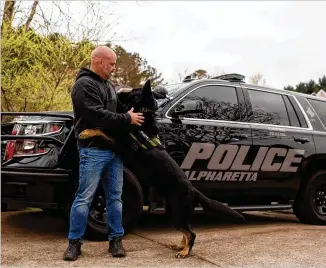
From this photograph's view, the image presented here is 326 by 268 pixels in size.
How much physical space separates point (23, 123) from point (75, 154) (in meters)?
0.70

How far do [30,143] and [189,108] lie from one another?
1765 mm

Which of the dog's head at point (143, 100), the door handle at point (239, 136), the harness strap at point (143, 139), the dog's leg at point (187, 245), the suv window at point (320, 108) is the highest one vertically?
the suv window at point (320, 108)

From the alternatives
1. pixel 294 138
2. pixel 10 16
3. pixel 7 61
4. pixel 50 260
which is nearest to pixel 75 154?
pixel 50 260

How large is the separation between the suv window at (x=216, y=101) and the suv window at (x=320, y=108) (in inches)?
61.2

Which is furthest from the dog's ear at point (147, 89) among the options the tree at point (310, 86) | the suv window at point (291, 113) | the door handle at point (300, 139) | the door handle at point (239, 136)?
the tree at point (310, 86)

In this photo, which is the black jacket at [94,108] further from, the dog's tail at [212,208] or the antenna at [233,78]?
the antenna at [233,78]

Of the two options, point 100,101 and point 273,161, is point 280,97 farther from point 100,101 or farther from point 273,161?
point 100,101

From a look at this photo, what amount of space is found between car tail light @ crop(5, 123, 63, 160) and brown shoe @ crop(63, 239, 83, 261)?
1064 millimetres

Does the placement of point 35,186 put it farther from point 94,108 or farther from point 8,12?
point 8,12

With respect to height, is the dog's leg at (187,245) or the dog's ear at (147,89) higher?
the dog's ear at (147,89)

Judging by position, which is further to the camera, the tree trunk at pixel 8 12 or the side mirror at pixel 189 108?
the tree trunk at pixel 8 12

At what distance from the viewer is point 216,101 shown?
559 centimetres

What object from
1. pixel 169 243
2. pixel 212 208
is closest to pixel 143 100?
pixel 212 208

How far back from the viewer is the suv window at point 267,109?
589 centimetres
